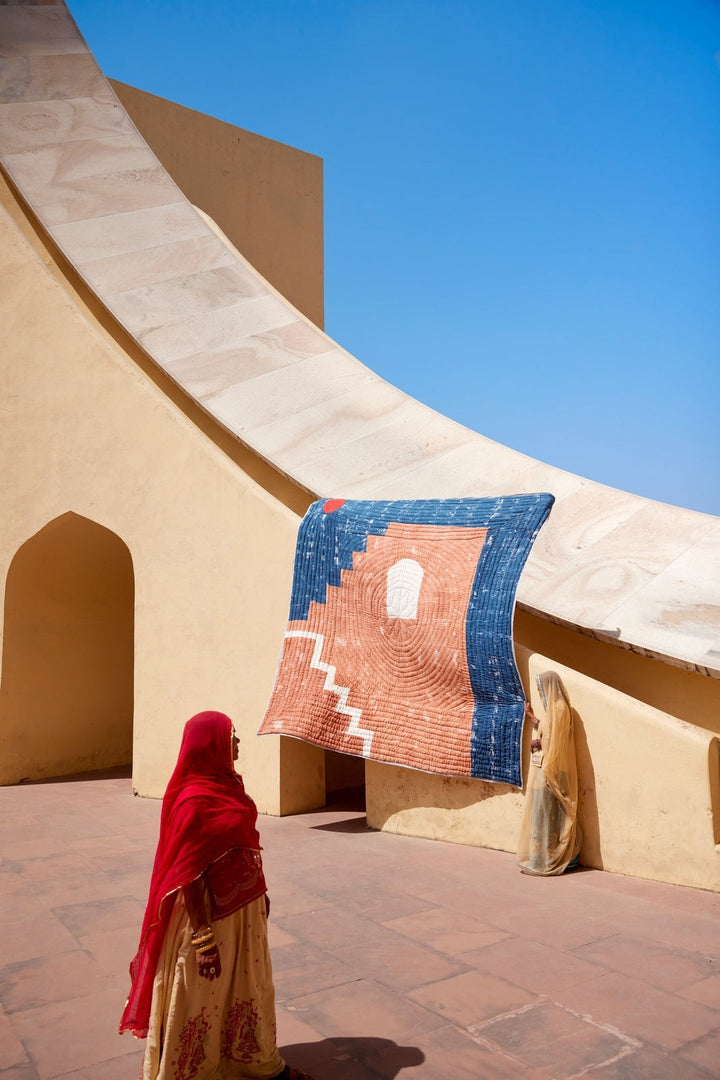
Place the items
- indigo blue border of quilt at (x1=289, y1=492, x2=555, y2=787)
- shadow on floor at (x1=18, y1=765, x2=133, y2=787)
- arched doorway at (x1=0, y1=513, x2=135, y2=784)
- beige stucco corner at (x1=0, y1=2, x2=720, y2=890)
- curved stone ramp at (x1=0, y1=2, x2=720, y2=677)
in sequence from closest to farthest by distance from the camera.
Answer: beige stucco corner at (x1=0, y1=2, x2=720, y2=890) → indigo blue border of quilt at (x1=289, y1=492, x2=555, y2=787) → curved stone ramp at (x1=0, y1=2, x2=720, y2=677) → arched doorway at (x1=0, y1=513, x2=135, y2=784) → shadow on floor at (x1=18, y1=765, x2=133, y2=787)

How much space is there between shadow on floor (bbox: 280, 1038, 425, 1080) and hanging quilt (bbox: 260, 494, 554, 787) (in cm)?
227

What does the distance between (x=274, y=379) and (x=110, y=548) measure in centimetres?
212

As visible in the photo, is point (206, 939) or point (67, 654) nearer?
point (206, 939)

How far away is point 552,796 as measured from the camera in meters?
4.79

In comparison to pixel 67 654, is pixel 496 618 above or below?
above

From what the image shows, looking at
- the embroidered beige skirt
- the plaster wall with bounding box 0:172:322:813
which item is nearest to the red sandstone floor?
the embroidered beige skirt

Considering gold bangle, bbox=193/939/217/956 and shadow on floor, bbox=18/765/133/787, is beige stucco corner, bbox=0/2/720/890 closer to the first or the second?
shadow on floor, bbox=18/765/133/787

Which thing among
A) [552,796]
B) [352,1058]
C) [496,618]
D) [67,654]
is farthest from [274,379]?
[352,1058]

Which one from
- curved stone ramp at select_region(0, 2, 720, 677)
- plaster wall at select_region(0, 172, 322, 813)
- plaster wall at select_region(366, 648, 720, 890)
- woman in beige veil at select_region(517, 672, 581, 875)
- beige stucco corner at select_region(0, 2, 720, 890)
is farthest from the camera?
plaster wall at select_region(0, 172, 322, 813)

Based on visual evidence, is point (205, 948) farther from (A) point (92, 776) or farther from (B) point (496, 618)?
(A) point (92, 776)

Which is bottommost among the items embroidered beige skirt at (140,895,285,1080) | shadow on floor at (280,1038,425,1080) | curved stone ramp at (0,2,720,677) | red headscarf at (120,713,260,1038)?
shadow on floor at (280,1038,425,1080)

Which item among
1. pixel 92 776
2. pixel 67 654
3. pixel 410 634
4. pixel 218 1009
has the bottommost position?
pixel 92 776

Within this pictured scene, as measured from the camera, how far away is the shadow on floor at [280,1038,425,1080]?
2777 mm

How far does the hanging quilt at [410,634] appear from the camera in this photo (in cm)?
516
